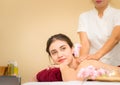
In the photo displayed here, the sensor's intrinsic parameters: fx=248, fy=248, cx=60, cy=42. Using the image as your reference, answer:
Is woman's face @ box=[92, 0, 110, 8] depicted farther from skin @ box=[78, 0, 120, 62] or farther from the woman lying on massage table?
the woman lying on massage table

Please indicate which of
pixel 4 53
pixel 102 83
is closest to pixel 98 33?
pixel 102 83

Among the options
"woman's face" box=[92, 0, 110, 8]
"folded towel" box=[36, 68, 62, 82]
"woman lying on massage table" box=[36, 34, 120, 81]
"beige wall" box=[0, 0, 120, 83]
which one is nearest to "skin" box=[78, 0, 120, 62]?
"woman's face" box=[92, 0, 110, 8]

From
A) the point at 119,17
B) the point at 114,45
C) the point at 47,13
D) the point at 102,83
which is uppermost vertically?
the point at 47,13

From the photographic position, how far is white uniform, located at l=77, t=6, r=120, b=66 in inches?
82.0

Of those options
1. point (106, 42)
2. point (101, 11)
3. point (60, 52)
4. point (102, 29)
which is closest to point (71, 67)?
point (60, 52)

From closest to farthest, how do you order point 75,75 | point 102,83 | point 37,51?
point 102,83 < point 75,75 < point 37,51

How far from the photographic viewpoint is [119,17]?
81.8 inches

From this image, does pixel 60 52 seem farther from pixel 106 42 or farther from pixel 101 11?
pixel 101 11

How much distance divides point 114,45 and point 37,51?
1.38 m

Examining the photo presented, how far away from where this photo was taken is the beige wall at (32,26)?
10.5ft

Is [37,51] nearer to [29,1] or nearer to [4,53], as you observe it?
[4,53]

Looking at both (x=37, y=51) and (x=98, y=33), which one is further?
(x=37, y=51)

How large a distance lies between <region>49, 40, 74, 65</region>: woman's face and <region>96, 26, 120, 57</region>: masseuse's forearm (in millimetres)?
445

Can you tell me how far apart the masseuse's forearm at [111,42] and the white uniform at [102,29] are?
0.21 ft
